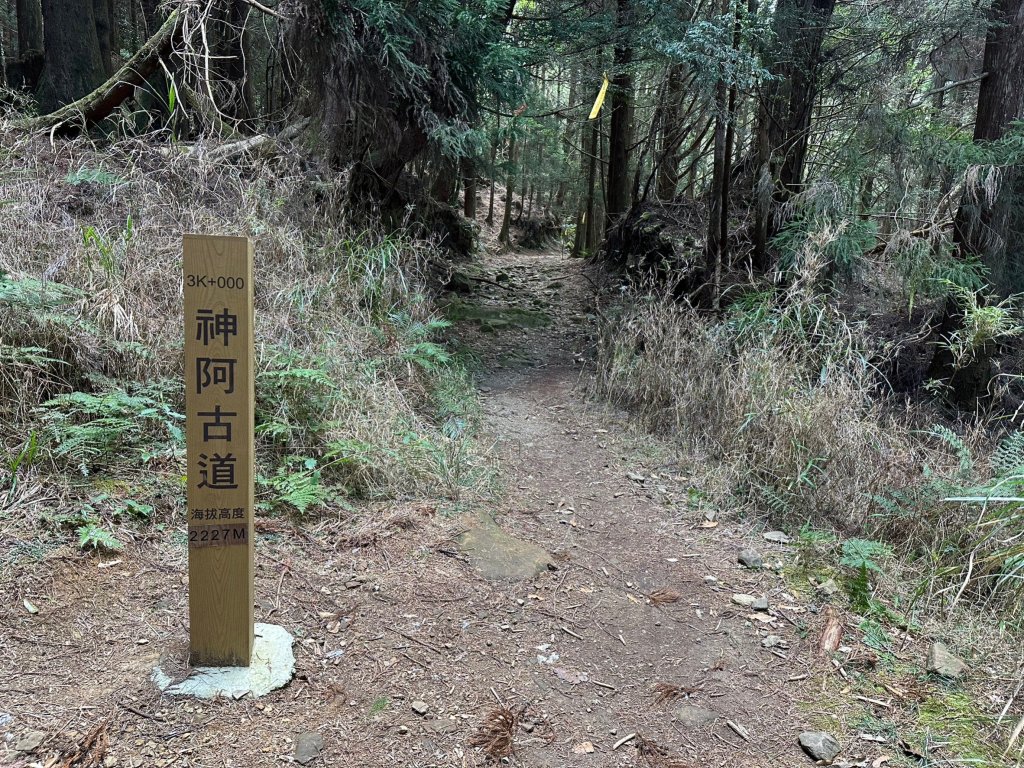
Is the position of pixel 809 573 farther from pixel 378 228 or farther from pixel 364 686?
pixel 378 228

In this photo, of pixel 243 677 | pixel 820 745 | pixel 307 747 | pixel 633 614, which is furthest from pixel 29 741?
pixel 820 745

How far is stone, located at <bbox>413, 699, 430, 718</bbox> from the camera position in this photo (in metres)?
2.57

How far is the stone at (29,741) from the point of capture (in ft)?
7.12

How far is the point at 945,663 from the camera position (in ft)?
9.60

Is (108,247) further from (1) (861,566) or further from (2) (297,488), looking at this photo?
(1) (861,566)

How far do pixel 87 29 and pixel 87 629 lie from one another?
10.5 m

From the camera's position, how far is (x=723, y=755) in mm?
2492

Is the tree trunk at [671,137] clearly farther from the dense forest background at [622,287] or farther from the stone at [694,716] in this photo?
the stone at [694,716]

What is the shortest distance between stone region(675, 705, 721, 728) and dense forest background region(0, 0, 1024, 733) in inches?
53.0

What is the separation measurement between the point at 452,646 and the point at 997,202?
655 cm

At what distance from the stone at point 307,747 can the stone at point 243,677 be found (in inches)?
11.4

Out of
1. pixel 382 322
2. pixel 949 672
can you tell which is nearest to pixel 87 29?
pixel 382 322

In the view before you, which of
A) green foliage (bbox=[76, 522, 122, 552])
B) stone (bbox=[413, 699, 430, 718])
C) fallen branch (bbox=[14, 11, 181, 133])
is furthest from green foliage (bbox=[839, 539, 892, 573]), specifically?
fallen branch (bbox=[14, 11, 181, 133])

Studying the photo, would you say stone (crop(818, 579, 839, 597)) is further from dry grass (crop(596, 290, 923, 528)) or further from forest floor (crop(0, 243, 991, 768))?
dry grass (crop(596, 290, 923, 528))
